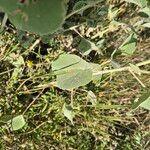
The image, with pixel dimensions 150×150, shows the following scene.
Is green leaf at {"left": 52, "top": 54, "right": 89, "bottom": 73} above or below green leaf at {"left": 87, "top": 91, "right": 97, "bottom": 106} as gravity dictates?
above

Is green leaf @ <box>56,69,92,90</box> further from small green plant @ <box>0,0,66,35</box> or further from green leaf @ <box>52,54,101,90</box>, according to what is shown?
small green plant @ <box>0,0,66,35</box>

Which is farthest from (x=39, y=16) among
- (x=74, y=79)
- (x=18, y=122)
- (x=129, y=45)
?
(x=18, y=122)

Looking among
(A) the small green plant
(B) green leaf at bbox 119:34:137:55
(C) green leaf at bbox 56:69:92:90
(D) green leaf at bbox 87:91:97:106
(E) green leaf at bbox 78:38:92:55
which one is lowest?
(D) green leaf at bbox 87:91:97:106

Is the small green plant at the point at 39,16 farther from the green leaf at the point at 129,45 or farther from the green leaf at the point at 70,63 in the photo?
the green leaf at the point at 129,45

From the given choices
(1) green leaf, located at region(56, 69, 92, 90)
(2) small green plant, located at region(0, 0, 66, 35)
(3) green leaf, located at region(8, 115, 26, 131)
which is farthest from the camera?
(3) green leaf, located at region(8, 115, 26, 131)

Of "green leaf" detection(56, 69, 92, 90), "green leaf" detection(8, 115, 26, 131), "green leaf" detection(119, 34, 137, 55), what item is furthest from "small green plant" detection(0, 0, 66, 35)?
"green leaf" detection(8, 115, 26, 131)

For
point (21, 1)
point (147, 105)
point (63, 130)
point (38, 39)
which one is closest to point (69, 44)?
point (38, 39)
